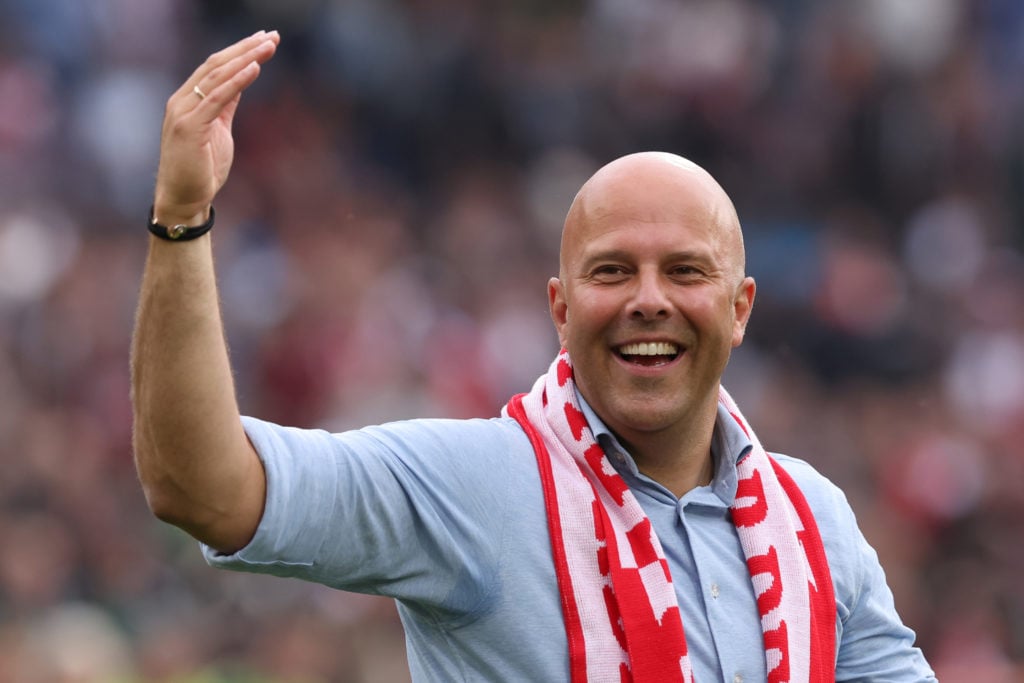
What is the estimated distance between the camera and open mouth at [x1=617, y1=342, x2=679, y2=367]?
3029 mm

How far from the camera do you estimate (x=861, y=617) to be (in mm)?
3178

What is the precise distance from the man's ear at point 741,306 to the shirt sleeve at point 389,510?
1.86ft

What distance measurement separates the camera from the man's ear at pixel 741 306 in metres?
3.22

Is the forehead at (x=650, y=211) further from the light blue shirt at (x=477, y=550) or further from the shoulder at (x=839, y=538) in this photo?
the shoulder at (x=839, y=538)

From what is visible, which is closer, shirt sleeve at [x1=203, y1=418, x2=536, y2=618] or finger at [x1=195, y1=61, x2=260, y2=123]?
finger at [x1=195, y1=61, x2=260, y2=123]

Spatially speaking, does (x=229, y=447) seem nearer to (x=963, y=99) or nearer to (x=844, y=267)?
(x=844, y=267)

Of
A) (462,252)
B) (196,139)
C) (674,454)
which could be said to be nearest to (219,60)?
(196,139)

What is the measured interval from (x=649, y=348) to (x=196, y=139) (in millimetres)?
1027

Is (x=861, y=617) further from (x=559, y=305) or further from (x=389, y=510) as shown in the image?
(x=389, y=510)

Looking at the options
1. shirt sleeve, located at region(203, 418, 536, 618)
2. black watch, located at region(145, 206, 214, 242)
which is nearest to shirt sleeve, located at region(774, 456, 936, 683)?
shirt sleeve, located at region(203, 418, 536, 618)

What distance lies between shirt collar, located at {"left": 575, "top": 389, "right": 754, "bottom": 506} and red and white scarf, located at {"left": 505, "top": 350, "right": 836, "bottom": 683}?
21 millimetres

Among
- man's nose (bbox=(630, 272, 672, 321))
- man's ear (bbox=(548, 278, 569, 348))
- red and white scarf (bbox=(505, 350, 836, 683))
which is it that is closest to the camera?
red and white scarf (bbox=(505, 350, 836, 683))

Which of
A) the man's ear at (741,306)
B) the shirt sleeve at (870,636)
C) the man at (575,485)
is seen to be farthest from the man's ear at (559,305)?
the shirt sleeve at (870,636)

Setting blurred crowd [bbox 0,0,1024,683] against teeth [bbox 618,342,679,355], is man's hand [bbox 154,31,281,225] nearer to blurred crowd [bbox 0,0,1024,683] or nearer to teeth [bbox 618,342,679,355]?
teeth [bbox 618,342,679,355]
